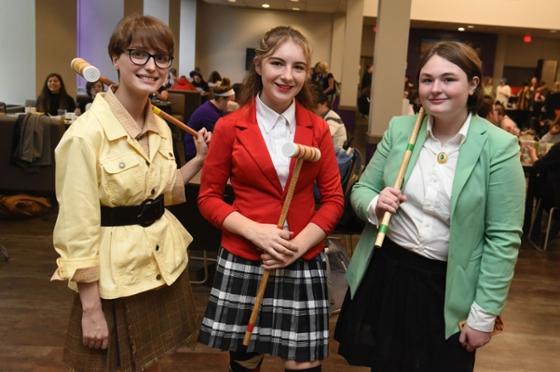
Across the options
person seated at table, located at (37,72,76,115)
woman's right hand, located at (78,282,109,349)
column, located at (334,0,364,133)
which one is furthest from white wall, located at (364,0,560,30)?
woman's right hand, located at (78,282,109,349)

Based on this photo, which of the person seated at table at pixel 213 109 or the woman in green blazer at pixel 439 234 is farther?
the person seated at table at pixel 213 109

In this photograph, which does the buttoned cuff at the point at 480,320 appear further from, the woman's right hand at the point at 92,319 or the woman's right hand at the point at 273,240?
the woman's right hand at the point at 92,319

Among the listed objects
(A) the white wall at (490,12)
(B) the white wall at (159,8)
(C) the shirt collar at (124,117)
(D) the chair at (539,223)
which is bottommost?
(D) the chair at (539,223)

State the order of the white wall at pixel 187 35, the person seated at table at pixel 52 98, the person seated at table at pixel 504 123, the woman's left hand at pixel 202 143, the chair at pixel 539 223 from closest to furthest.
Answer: the woman's left hand at pixel 202 143
the chair at pixel 539 223
the person seated at table at pixel 504 123
the person seated at table at pixel 52 98
the white wall at pixel 187 35

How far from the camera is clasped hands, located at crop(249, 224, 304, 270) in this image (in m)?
1.69

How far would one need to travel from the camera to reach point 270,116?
180cm

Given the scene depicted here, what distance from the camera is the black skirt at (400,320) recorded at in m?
1.76

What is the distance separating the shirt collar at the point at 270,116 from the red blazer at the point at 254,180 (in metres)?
→ 0.02

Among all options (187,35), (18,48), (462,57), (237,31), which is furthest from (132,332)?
(237,31)

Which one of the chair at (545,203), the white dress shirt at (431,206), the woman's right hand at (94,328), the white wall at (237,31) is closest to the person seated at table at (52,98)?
the chair at (545,203)

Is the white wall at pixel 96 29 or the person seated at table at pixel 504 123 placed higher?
the white wall at pixel 96 29

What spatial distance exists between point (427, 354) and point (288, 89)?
960 millimetres

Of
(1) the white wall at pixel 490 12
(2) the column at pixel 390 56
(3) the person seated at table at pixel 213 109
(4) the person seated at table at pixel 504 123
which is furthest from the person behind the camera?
(1) the white wall at pixel 490 12

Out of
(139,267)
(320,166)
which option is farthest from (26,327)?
(320,166)
